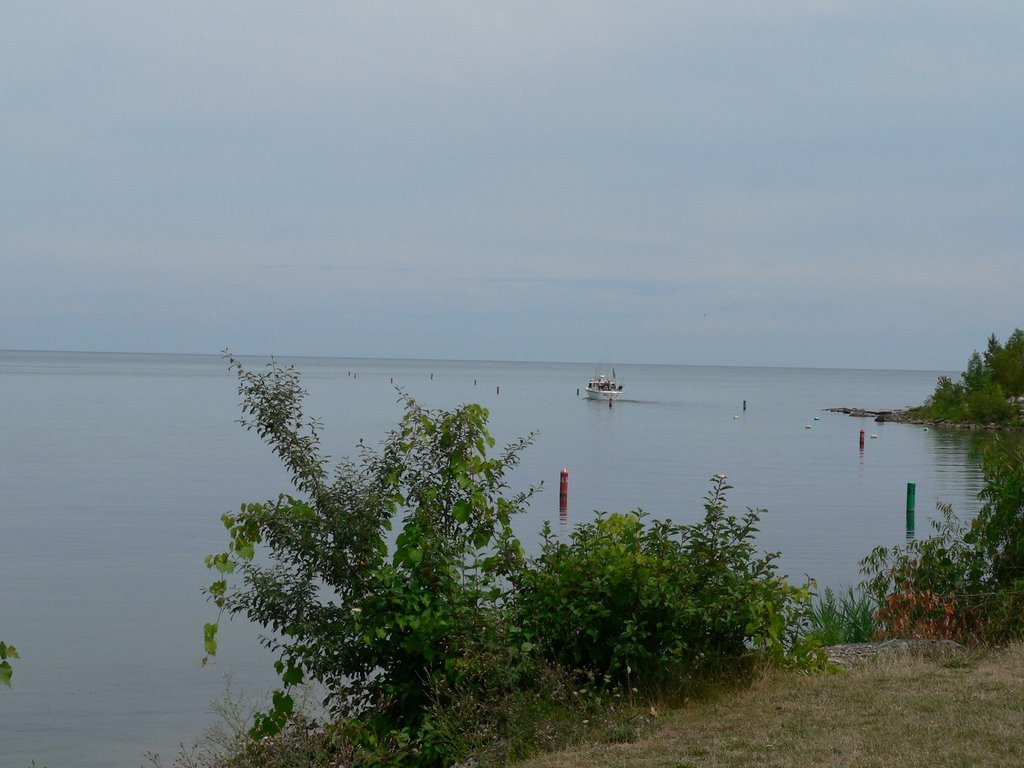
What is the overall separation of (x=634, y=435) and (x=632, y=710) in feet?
194

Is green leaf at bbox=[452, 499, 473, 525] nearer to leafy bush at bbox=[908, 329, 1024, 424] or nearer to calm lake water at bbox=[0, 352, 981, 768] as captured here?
calm lake water at bbox=[0, 352, 981, 768]

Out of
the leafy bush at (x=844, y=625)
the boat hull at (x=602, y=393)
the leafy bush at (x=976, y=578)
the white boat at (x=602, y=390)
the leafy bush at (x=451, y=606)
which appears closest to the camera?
the leafy bush at (x=451, y=606)

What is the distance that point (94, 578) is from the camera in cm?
2139

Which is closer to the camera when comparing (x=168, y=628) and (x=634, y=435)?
(x=168, y=628)

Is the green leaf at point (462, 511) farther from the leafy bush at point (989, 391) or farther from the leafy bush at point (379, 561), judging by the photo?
the leafy bush at point (989, 391)

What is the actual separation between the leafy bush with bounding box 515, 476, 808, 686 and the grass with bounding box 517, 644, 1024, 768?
0.38m

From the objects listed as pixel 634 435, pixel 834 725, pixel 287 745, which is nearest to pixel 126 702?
pixel 287 745

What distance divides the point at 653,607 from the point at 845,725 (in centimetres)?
168

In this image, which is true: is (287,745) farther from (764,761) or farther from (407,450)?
(764,761)

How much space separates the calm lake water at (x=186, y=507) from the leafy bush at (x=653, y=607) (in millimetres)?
5300

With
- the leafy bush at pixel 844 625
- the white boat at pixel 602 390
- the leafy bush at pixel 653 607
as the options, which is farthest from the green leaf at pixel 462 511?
the white boat at pixel 602 390

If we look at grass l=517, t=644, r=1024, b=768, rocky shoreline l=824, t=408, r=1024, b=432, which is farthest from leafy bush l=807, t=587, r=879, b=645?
rocky shoreline l=824, t=408, r=1024, b=432

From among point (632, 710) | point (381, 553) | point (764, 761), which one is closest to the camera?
point (764, 761)

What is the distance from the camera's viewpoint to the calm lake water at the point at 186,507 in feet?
46.1
